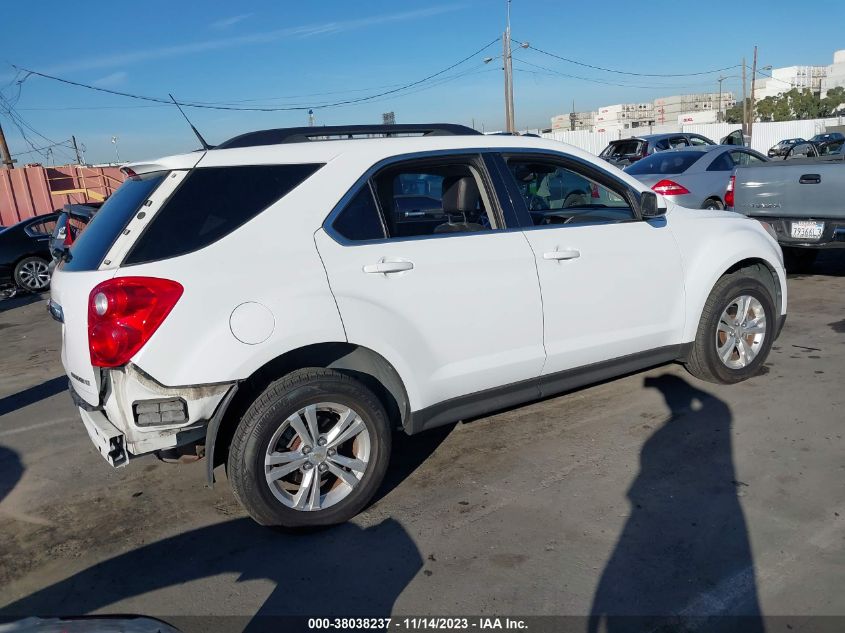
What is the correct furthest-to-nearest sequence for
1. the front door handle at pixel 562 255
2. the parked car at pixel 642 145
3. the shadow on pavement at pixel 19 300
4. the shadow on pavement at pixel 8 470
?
the parked car at pixel 642 145, the shadow on pavement at pixel 19 300, the shadow on pavement at pixel 8 470, the front door handle at pixel 562 255

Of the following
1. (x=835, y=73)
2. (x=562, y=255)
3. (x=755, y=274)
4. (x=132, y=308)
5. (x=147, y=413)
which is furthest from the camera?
(x=835, y=73)

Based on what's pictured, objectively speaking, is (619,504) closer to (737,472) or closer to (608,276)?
(737,472)

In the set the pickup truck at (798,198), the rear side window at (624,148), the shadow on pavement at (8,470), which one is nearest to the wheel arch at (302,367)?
the shadow on pavement at (8,470)

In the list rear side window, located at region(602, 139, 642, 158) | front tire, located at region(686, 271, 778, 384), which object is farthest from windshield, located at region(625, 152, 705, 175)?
rear side window, located at region(602, 139, 642, 158)

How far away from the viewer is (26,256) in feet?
40.1

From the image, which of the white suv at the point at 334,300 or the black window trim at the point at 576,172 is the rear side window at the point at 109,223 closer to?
the white suv at the point at 334,300

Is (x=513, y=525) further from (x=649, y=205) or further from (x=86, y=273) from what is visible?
(x=86, y=273)

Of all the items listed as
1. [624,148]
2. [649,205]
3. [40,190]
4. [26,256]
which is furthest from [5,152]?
[649,205]

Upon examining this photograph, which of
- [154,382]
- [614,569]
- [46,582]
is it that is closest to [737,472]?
[614,569]

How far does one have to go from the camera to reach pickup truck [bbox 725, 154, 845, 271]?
7.12 meters

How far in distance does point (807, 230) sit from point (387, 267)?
19.7ft

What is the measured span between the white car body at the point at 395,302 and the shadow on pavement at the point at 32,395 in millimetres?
2800

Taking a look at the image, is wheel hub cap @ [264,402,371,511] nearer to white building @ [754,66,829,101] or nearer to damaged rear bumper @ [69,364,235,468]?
damaged rear bumper @ [69,364,235,468]

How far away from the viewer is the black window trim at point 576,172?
3842mm
